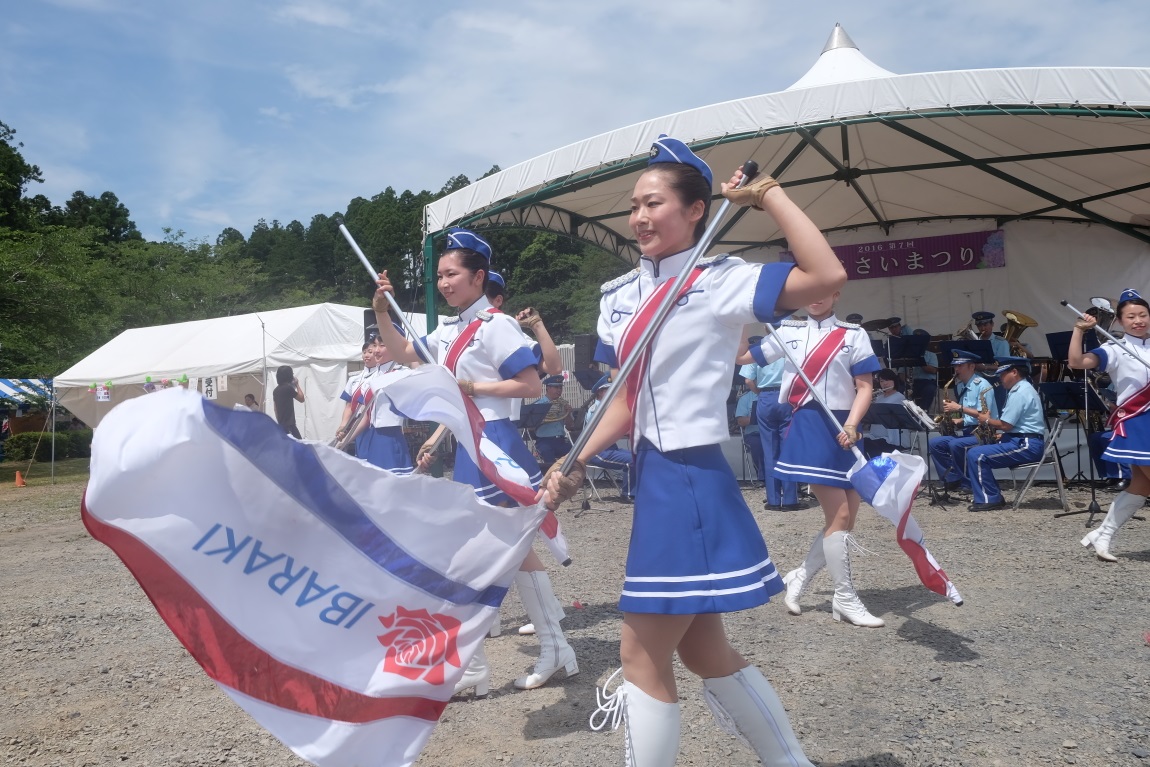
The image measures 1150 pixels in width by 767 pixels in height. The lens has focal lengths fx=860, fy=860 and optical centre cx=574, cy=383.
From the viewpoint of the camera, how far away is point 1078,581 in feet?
18.9

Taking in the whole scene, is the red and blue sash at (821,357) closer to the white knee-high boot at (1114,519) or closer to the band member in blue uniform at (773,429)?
the white knee-high boot at (1114,519)

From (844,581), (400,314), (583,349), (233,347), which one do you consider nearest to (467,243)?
(400,314)

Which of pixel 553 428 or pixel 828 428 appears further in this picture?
pixel 553 428

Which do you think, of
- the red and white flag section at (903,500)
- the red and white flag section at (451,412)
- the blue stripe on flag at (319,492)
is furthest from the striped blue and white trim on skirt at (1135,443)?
the blue stripe on flag at (319,492)

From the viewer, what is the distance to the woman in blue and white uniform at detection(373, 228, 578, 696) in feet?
12.9

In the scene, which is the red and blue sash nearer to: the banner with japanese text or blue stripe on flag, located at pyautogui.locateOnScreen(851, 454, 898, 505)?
blue stripe on flag, located at pyautogui.locateOnScreen(851, 454, 898, 505)

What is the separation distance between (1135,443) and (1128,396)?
14.0 inches

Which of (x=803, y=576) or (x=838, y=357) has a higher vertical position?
(x=838, y=357)

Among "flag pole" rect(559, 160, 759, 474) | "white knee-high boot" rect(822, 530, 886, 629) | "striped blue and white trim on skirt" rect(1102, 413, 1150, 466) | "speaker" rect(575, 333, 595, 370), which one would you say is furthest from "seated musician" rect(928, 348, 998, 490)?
"flag pole" rect(559, 160, 759, 474)

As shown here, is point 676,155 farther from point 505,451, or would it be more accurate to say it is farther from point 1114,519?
point 1114,519

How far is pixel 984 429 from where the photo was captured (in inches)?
384

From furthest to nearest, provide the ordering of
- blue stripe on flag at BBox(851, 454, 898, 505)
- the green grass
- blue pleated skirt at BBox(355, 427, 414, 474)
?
the green grass
blue pleated skirt at BBox(355, 427, 414, 474)
blue stripe on flag at BBox(851, 454, 898, 505)

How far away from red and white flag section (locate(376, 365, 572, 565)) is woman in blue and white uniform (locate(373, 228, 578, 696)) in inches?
28.1

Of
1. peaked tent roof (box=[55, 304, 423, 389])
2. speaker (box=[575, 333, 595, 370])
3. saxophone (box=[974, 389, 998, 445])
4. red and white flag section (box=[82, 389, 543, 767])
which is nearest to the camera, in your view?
red and white flag section (box=[82, 389, 543, 767])
